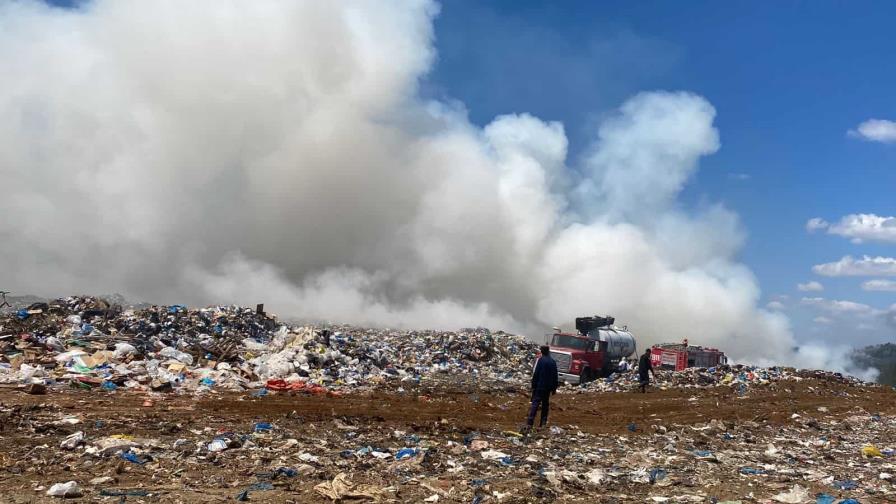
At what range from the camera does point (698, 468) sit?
326 inches

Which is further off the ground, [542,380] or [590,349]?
[590,349]

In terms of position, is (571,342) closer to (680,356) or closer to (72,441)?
(680,356)

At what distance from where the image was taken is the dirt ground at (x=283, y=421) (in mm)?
6348

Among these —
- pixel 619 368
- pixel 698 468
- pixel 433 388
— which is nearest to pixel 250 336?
pixel 433 388

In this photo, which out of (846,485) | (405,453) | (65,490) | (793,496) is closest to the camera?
(65,490)

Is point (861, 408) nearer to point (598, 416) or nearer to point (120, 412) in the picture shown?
point (598, 416)

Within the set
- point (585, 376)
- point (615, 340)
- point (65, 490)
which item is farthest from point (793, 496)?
point (615, 340)

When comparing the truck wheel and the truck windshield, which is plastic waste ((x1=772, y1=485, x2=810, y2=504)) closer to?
the truck wheel

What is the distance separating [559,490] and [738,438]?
19.7ft

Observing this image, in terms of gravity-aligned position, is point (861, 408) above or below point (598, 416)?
above

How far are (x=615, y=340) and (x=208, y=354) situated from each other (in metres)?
17.0

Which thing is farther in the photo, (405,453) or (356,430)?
(356,430)

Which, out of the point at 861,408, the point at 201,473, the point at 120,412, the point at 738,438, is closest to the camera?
the point at 201,473

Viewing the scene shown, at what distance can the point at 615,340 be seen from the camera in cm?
2642
